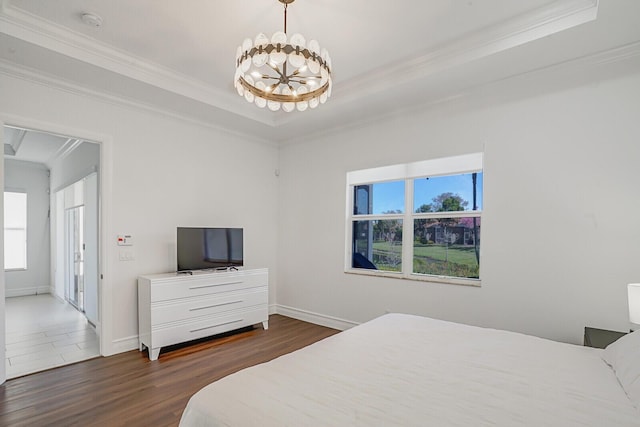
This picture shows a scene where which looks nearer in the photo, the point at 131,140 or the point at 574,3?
the point at 574,3

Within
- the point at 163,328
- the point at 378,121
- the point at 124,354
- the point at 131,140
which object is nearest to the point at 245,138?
the point at 131,140

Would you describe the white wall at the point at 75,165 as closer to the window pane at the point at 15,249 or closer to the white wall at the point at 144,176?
the white wall at the point at 144,176

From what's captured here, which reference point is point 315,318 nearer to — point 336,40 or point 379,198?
point 379,198

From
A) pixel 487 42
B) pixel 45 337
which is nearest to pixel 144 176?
pixel 45 337

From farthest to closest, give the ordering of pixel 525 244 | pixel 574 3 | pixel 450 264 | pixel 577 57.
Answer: pixel 450 264, pixel 525 244, pixel 577 57, pixel 574 3

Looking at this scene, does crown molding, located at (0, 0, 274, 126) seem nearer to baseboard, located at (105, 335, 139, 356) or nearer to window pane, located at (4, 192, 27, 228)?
baseboard, located at (105, 335, 139, 356)

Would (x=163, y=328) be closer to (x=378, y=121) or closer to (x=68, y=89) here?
(x=68, y=89)

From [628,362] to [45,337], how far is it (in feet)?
17.8

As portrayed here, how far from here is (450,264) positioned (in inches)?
140

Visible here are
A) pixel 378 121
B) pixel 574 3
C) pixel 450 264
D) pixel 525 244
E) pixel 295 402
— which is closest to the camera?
pixel 295 402

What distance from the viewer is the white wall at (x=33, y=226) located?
6229 millimetres

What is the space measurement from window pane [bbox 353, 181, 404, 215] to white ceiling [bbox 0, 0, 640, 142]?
1.10 meters

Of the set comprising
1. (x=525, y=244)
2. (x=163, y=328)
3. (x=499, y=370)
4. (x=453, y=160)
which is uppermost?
(x=453, y=160)

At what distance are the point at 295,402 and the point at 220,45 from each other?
280 centimetres
